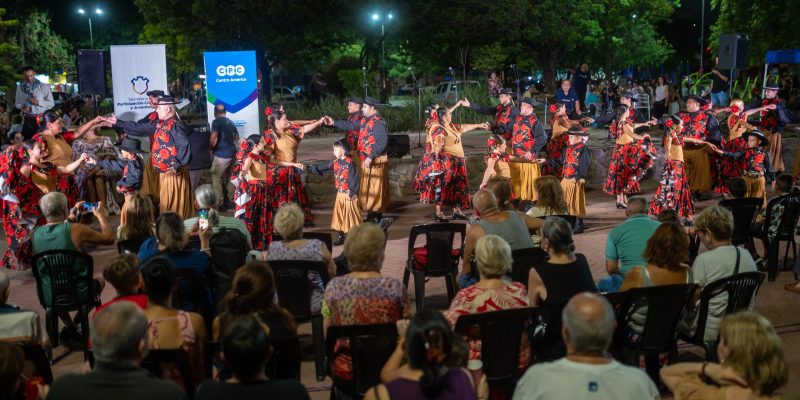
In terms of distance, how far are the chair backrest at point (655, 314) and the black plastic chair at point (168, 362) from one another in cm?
267

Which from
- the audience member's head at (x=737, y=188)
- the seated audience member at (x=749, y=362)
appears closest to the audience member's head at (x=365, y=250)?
→ the seated audience member at (x=749, y=362)

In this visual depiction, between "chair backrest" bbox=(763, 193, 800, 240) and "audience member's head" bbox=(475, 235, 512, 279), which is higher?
"audience member's head" bbox=(475, 235, 512, 279)

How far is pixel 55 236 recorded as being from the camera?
23.6 ft

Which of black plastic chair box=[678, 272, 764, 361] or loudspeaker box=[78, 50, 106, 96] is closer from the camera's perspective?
black plastic chair box=[678, 272, 764, 361]

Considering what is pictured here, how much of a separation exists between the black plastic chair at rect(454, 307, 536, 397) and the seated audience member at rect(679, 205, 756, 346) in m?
1.53

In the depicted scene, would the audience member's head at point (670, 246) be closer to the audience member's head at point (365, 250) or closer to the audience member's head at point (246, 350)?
the audience member's head at point (365, 250)

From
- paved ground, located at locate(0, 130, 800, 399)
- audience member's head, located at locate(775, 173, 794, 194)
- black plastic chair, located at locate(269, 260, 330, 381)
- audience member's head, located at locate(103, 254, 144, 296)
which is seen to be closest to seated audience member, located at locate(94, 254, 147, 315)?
audience member's head, located at locate(103, 254, 144, 296)

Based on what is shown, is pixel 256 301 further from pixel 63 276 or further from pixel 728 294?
pixel 728 294

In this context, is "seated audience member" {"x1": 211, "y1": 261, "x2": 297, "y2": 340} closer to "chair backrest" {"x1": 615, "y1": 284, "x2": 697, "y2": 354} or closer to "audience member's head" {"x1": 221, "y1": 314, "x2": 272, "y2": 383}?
"audience member's head" {"x1": 221, "y1": 314, "x2": 272, "y2": 383}

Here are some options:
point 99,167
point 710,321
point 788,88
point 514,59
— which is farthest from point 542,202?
point 514,59

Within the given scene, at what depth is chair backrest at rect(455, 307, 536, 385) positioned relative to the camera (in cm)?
484

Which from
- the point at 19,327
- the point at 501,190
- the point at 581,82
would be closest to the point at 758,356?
the point at 19,327

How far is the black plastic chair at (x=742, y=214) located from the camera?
887cm

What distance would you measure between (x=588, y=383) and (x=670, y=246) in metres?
2.36
